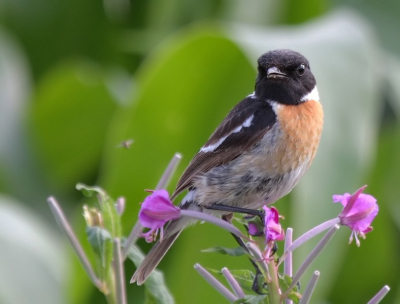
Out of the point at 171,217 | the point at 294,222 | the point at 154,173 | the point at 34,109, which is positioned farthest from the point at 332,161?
the point at 34,109

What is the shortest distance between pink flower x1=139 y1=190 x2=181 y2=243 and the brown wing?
1.88 ft

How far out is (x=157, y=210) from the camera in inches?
58.0

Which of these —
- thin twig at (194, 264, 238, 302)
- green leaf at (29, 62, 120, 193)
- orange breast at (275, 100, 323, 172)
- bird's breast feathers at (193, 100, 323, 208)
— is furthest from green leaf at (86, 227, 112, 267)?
green leaf at (29, 62, 120, 193)

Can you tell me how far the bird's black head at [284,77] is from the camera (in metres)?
2.06

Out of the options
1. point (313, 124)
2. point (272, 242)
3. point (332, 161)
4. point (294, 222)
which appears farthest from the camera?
point (332, 161)

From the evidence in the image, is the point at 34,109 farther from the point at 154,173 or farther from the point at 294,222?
the point at 294,222

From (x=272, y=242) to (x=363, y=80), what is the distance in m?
2.28

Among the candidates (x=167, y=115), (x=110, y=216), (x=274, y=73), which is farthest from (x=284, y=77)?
(x=167, y=115)

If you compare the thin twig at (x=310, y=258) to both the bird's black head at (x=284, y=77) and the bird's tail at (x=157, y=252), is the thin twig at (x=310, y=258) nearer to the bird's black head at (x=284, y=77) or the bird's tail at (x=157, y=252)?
the bird's tail at (x=157, y=252)

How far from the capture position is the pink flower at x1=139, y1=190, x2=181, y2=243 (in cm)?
147

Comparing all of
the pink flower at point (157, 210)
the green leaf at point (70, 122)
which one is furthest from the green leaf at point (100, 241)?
the green leaf at point (70, 122)

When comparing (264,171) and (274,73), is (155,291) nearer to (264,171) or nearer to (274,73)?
(264,171)

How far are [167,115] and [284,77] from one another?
172cm

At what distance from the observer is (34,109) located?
4.92 meters
